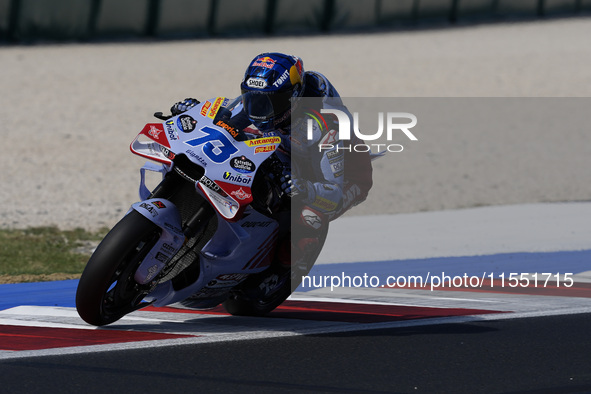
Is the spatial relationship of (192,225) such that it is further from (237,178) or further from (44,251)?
(44,251)

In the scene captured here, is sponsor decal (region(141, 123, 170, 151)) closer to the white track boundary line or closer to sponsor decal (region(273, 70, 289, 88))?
sponsor decal (region(273, 70, 289, 88))

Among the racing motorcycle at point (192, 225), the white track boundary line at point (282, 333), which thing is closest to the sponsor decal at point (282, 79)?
the racing motorcycle at point (192, 225)

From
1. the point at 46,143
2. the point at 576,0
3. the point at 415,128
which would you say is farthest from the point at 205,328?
the point at 576,0

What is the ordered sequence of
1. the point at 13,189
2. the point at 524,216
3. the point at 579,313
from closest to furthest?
the point at 579,313, the point at 524,216, the point at 13,189

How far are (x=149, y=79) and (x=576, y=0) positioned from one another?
13662 millimetres

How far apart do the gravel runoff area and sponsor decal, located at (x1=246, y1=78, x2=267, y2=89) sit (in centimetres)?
491

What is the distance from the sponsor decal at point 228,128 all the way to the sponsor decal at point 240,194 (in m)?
0.34

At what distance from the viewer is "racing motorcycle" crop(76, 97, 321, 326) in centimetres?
549

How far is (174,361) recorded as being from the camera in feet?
17.5

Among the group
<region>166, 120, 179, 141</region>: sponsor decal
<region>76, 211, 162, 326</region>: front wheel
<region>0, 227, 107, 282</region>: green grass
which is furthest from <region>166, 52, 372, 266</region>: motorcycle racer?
<region>0, 227, 107, 282</region>: green grass

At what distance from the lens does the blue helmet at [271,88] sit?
5.98 metres

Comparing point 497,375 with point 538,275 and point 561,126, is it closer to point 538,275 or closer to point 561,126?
point 538,275

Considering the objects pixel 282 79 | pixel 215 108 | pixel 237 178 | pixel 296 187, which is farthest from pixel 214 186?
pixel 282 79

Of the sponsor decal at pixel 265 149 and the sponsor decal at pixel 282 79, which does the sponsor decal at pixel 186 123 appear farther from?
the sponsor decal at pixel 282 79
